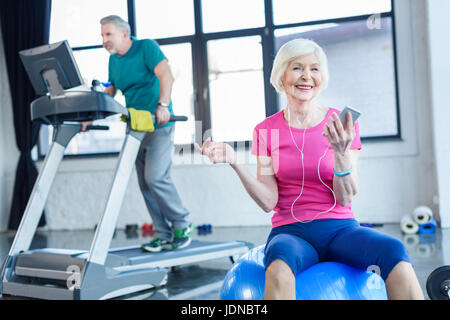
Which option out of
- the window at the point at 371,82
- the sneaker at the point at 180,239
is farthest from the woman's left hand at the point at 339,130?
the window at the point at 371,82

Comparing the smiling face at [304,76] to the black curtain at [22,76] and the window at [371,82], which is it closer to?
the window at [371,82]

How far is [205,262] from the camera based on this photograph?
9.81ft

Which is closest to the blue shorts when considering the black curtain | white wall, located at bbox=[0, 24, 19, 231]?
the black curtain

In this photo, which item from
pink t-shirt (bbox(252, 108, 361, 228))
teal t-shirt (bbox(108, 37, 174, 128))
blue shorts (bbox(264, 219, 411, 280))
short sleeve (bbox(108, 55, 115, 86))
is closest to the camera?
blue shorts (bbox(264, 219, 411, 280))

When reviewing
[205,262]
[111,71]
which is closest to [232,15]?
[111,71]

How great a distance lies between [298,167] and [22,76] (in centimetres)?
420

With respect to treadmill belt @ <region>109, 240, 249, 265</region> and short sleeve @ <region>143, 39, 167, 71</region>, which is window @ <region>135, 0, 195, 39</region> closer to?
short sleeve @ <region>143, 39, 167, 71</region>

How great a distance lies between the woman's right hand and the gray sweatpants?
1.46 m

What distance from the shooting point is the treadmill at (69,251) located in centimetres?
205

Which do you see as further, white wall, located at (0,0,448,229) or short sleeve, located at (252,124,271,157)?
white wall, located at (0,0,448,229)

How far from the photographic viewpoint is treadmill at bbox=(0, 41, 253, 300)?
205 cm
